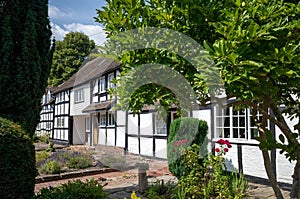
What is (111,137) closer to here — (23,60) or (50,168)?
(50,168)

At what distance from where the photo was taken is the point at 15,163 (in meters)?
3.84

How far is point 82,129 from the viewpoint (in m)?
23.0

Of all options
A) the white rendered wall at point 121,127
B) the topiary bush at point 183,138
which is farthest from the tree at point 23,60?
the white rendered wall at point 121,127

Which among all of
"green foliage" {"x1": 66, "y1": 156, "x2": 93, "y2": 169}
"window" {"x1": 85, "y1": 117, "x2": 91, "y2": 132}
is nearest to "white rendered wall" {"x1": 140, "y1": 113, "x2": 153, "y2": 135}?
"green foliage" {"x1": 66, "y1": 156, "x2": 93, "y2": 169}

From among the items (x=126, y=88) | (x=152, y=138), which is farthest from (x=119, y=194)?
(x=152, y=138)

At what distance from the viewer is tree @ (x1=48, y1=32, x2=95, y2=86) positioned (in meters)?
39.6

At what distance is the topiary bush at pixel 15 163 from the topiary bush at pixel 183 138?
345 centimetres

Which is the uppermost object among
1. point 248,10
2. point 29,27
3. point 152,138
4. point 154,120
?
point 29,27

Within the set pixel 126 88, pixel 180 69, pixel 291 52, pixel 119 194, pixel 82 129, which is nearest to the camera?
pixel 291 52

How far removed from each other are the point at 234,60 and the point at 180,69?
62 cm

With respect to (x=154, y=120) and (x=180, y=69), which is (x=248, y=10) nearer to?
(x=180, y=69)

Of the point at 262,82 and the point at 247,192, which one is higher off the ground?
the point at 262,82

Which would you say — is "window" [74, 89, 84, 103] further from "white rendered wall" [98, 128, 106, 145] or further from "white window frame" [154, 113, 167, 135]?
"white window frame" [154, 113, 167, 135]

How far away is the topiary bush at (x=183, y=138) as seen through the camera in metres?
6.74
